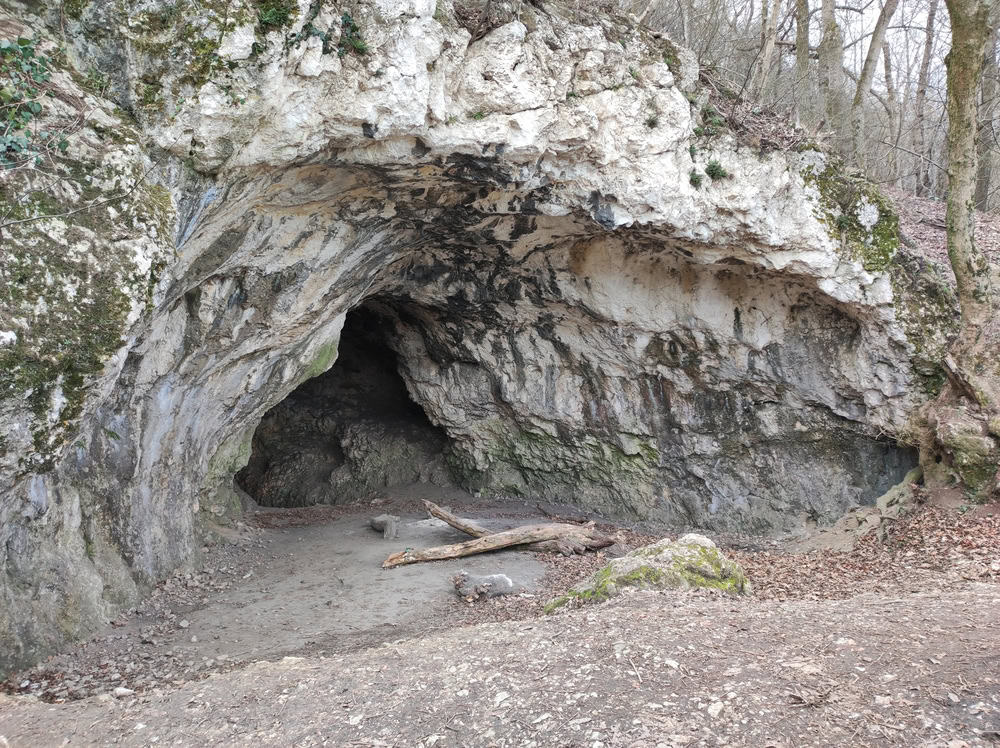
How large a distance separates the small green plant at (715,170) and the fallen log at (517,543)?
4.91 m

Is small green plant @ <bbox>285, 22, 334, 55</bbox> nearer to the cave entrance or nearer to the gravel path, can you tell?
the gravel path

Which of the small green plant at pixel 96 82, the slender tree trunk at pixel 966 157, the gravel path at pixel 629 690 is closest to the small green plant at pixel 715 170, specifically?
the slender tree trunk at pixel 966 157

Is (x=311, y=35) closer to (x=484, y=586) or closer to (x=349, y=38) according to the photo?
(x=349, y=38)

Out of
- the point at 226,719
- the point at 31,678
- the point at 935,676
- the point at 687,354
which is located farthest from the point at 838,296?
the point at 31,678

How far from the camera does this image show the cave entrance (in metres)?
13.6

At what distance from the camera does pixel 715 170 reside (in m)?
8.05

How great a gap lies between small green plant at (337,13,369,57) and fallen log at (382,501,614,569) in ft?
18.9

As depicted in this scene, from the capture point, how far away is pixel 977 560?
565 cm

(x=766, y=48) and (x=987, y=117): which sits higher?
(x=766, y=48)

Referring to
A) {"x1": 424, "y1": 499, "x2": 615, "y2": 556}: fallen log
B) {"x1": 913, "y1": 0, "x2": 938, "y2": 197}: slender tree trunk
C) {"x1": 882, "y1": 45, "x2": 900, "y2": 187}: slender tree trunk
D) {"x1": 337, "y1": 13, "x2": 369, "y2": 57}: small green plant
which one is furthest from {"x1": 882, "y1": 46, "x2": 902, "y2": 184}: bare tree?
{"x1": 337, "y1": 13, "x2": 369, "y2": 57}: small green plant

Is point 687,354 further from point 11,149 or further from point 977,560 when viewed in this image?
point 11,149

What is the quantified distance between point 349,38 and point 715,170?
4.68 m

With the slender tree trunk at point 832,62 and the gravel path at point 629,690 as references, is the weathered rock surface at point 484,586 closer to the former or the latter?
the gravel path at point 629,690

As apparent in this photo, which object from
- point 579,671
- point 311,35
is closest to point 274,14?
point 311,35
